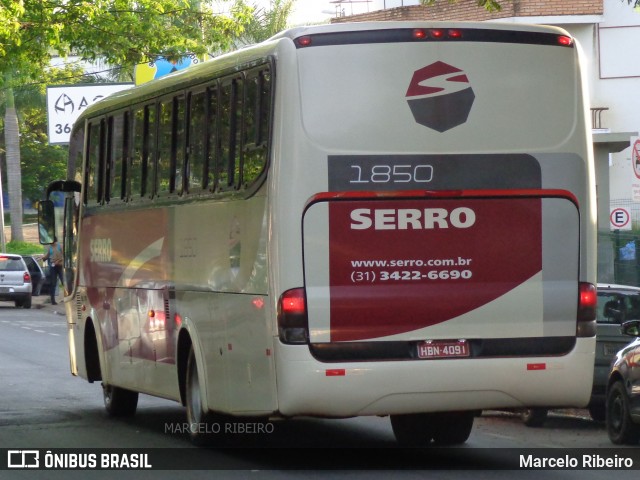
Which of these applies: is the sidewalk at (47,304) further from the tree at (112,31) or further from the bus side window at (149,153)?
the bus side window at (149,153)

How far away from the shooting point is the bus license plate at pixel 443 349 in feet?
36.8

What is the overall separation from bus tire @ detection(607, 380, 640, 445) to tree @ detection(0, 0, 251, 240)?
13221mm

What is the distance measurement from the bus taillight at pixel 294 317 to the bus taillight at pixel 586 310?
2177mm

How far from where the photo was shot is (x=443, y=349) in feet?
36.9

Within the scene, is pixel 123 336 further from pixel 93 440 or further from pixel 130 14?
pixel 130 14

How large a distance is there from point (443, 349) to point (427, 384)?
0.29 meters

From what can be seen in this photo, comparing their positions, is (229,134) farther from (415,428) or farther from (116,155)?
(116,155)

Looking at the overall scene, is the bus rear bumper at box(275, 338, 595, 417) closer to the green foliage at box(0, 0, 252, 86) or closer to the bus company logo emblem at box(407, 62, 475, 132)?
the bus company logo emblem at box(407, 62, 475, 132)

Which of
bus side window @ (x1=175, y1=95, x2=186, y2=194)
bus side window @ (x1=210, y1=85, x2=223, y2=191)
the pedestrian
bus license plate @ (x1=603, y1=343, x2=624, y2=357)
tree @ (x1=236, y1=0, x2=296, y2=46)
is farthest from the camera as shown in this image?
tree @ (x1=236, y1=0, x2=296, y2=46)

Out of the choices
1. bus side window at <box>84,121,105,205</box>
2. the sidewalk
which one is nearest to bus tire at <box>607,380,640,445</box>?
bus side window at <box>84,121,105,205</box>

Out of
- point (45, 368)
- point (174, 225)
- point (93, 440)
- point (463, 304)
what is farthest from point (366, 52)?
point (45, 368)

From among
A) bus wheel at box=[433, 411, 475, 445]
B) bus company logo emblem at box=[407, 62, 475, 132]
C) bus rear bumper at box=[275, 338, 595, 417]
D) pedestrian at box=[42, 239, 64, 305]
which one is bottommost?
pedestrian at box=[42, 239, 64, 305]


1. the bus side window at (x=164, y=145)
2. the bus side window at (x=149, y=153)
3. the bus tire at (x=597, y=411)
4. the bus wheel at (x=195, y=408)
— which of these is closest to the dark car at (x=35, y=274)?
the bus tire at (x=597, y=411)

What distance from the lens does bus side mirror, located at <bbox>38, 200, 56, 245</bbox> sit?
18125 millimetres
